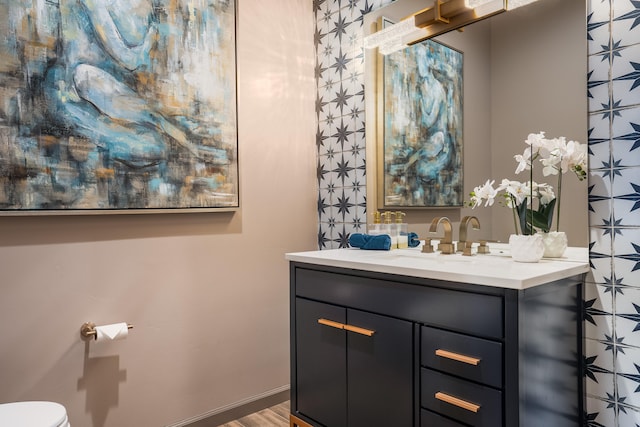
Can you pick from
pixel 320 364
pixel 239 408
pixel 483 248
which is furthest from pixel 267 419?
pixel 483 248

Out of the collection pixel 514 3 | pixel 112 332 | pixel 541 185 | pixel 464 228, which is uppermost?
pixel 514 3

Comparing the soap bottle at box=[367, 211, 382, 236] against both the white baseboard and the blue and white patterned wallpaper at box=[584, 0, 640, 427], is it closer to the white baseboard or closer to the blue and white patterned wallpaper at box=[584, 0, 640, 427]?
the blue and white patterned wallpaper at box=[584, 0, 640, 427]

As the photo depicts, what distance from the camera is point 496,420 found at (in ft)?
3.93

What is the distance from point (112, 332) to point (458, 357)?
4.28 ft

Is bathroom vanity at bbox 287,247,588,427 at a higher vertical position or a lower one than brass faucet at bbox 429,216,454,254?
lower

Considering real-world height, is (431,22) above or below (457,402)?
above

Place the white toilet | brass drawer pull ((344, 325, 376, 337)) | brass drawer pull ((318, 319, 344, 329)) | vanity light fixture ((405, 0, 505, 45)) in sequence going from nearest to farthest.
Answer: the white toilet, brass drawer pull ((344, 325, 376, 337)), brass drawer pull ((318, 319, 344, 329)), vanity light fixture ((405, 0, 505, 45))

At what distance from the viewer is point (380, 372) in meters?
1.50

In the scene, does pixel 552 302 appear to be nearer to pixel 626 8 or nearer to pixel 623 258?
pixel 623 258

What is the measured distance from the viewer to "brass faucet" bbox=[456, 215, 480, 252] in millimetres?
1763

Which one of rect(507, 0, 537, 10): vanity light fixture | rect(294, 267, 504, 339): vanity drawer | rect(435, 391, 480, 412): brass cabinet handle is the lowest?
rect(435, 391, 480, 412): brass cabinet handle

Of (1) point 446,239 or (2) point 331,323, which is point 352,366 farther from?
(1) point 446,239

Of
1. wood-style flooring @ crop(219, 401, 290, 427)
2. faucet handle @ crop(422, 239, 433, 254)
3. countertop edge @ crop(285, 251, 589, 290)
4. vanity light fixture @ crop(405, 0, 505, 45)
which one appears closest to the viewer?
countertop edge @ crop(285, 251, 589, 290)

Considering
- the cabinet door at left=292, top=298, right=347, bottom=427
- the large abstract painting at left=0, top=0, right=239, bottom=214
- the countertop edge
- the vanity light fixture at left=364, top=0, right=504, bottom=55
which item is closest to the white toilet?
the large abstract painting at left=0, top=0, right=239, bottom=214
